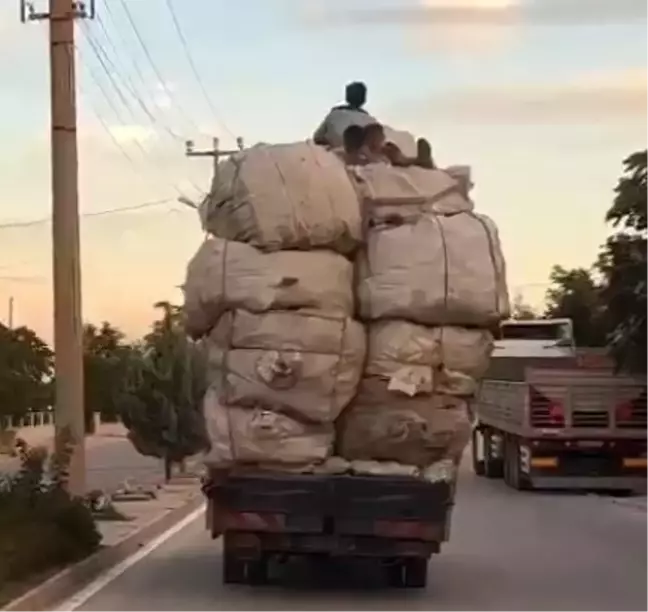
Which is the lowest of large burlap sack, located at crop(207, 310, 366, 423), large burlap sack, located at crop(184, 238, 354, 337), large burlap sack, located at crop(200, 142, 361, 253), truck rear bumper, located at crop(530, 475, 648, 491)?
truck rear bumper, located at crop(530, 475, 648, 491)

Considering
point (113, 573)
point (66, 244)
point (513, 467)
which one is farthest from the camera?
point (513, 467)

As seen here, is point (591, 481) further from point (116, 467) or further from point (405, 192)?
point (405, 192)

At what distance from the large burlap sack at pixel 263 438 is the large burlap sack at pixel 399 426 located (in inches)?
9.4

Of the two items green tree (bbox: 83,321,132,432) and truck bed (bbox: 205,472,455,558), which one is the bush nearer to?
truck bed (bbox: 205,472,455,558)

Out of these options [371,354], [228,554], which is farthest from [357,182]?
[228,554]

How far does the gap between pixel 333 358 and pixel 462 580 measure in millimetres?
3159

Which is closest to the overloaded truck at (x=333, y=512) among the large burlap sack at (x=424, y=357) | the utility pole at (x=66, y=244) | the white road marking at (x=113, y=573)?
the large burlap sack at (x=424, y=357)

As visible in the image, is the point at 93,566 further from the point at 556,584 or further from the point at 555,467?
the point at 555,467

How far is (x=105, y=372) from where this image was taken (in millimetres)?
38938

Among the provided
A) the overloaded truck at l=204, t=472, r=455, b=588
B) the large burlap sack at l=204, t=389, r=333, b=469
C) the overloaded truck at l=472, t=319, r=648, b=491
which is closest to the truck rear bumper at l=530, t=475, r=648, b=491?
the overloaded truck at l=472, t=319, r=648, b=491

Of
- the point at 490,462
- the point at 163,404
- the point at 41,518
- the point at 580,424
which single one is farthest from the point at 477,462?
the point at 41,518

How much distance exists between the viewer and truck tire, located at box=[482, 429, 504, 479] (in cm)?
3397

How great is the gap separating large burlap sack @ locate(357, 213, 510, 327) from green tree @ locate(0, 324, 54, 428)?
7.37 m

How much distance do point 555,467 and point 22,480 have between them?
1492 centimetres
